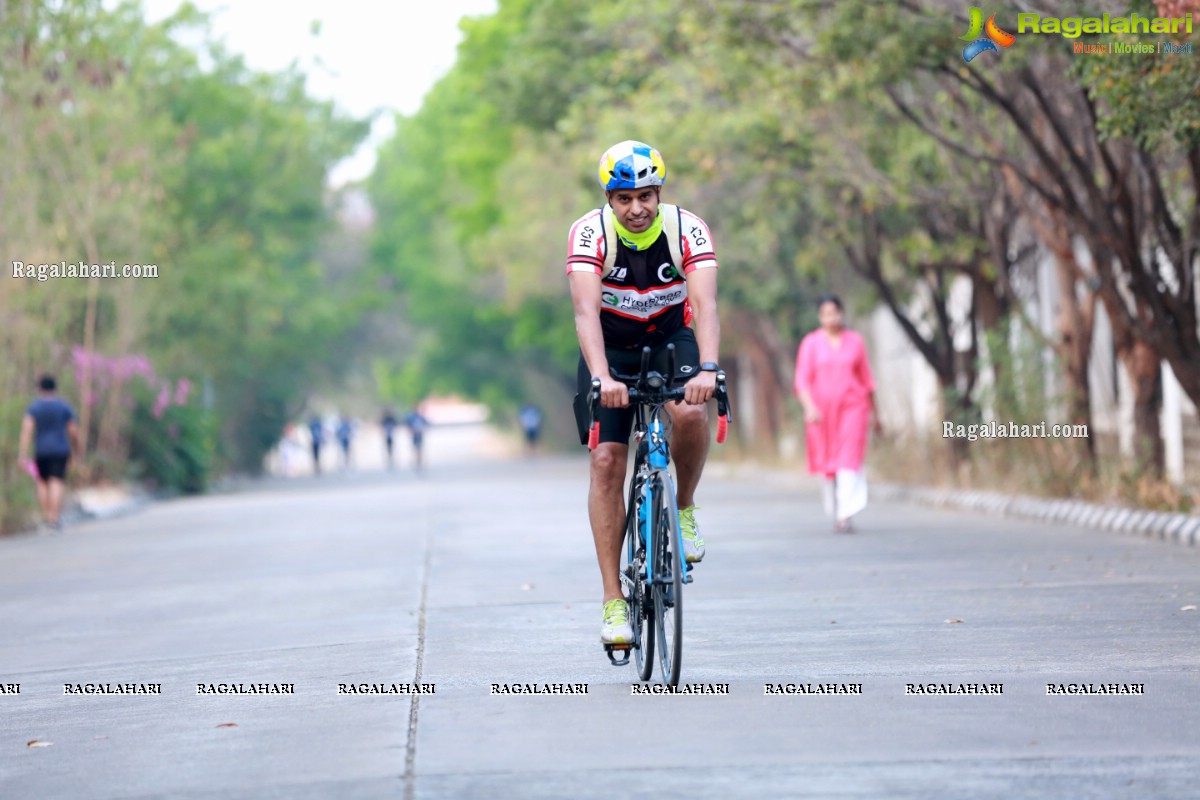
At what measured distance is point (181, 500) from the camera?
37.2 meters

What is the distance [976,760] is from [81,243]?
27.3m

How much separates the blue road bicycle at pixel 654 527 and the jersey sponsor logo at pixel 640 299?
301mm

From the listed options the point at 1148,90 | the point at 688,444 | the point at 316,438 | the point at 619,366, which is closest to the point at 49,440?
the point at 1148,90

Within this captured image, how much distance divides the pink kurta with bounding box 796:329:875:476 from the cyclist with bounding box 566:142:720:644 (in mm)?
8581

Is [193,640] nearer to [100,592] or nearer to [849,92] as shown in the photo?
[100,592]

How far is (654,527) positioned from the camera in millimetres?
7598

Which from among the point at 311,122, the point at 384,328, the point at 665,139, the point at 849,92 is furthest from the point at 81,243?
the point at 384,328

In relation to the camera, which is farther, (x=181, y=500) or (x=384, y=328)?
(x=384, y=328)

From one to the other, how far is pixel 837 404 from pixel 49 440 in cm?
1061

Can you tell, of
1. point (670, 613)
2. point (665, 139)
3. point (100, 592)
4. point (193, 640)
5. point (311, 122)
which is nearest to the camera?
point (670, 613)

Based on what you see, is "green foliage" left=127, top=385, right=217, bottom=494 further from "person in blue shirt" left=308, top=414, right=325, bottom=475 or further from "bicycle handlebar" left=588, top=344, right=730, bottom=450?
"bicycle handlebar" left=588, top=344, right=730, bottom=450

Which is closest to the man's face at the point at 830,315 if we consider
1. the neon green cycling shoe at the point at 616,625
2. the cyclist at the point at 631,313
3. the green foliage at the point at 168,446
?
the cyclist at the point at 631,313

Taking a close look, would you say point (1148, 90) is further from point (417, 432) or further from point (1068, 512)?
point (417, 432)

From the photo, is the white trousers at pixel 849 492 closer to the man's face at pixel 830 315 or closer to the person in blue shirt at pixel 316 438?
the man's face at pixel 830 315
